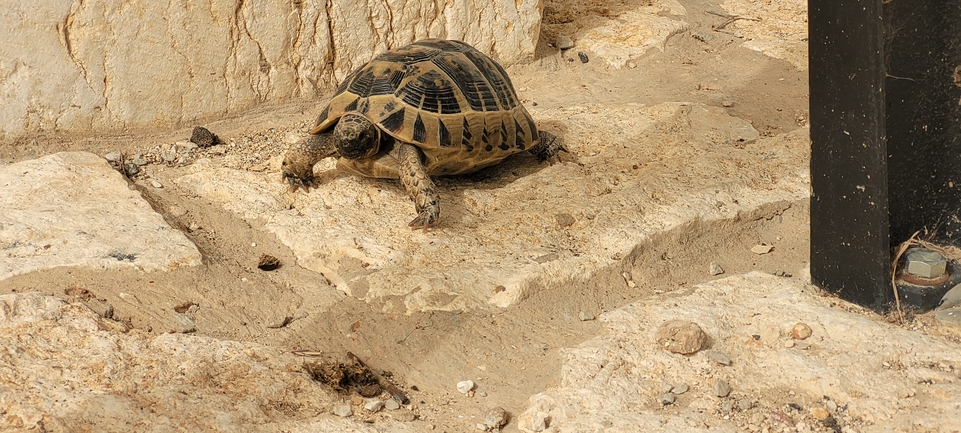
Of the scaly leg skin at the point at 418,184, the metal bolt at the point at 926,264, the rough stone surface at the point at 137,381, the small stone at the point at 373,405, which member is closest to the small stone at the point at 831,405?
the metal bolt at the point at 926,264

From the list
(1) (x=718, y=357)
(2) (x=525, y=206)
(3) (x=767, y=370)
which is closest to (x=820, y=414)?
(3) (x=767, y=370)

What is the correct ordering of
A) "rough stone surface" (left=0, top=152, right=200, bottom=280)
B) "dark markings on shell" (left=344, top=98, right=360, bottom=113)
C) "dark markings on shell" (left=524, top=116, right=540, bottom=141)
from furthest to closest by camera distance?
"dark markings on shell" (left=524, top=116, right=540, bottom=141) < "dark markings on shell" (left=344, top=98, right=360, bottom=113) < "rough stone surface" (left=0, top=152, right=200, bottom=280)

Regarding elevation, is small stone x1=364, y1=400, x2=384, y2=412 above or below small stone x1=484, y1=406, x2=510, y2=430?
above

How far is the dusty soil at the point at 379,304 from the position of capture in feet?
12.0

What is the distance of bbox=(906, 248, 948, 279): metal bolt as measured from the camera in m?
3.62

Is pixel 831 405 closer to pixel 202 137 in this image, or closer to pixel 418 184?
pixel 418 184

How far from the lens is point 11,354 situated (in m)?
3.25

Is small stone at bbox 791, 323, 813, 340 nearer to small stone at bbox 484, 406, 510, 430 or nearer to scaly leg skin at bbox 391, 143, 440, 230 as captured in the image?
small stone at bbox 484, 406, 510, 430

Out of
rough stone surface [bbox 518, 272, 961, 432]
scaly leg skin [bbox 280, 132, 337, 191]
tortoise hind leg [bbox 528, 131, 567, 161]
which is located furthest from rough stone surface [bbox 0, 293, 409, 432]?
tortoise hind leg [bbox 528, 131, 567, 161]

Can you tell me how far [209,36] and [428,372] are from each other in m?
3.09

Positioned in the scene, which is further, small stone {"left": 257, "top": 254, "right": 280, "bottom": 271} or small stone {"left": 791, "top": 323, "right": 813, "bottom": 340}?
small stone {"left": 257, "top": 254, "right": 280, "bottom": 271}

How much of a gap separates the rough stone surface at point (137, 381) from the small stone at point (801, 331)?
1.60 meters

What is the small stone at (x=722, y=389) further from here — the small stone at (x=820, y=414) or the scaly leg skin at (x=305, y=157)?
the scaly leg skin at (x=305, y=157)

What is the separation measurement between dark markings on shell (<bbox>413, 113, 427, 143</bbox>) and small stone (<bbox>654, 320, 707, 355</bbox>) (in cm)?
174
